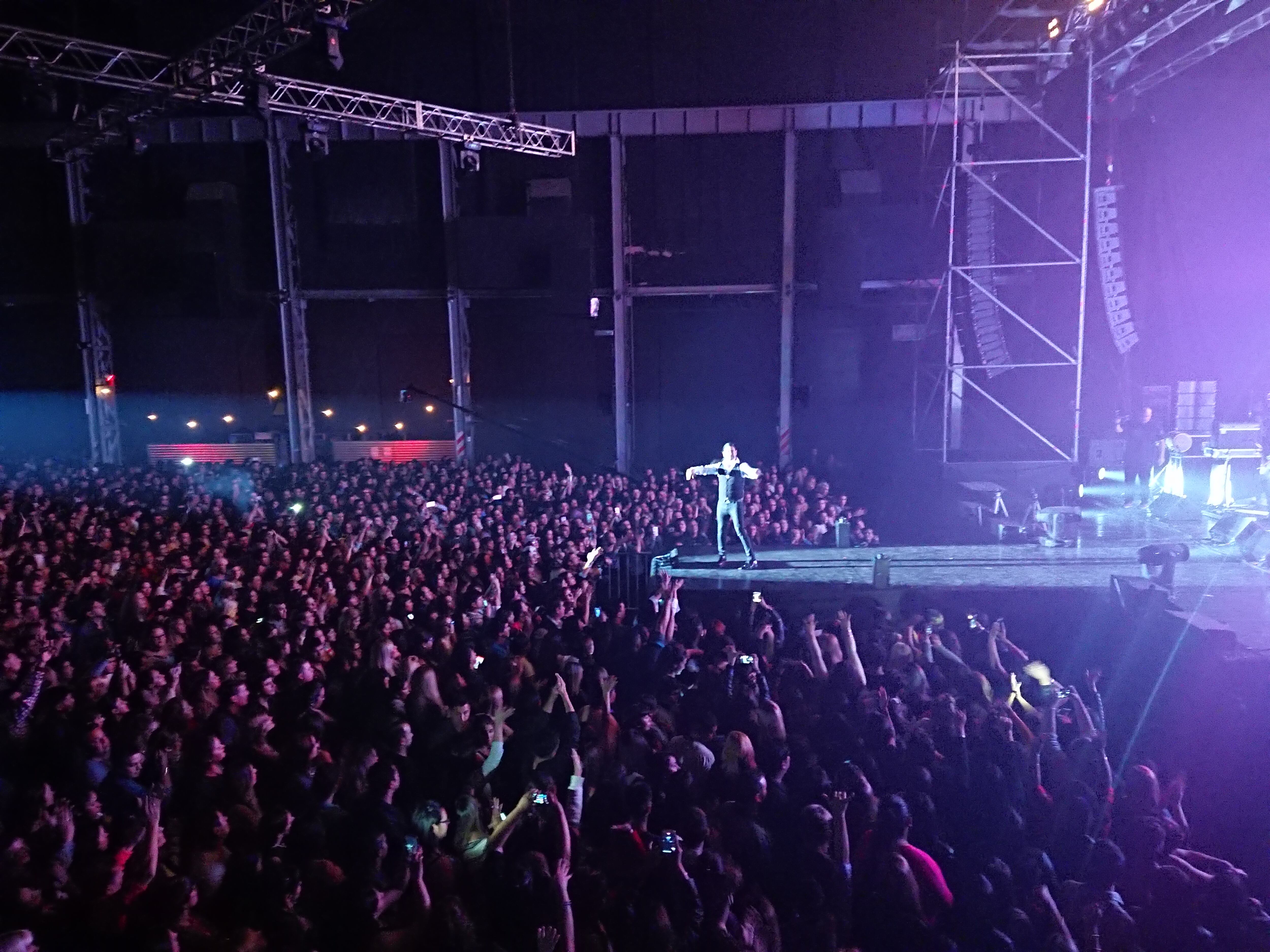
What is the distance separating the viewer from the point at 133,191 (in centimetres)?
1705

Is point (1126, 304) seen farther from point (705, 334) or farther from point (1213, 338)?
point (705, 334)

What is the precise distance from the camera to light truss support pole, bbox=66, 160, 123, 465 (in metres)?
16.8

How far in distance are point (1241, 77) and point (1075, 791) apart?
1219cm

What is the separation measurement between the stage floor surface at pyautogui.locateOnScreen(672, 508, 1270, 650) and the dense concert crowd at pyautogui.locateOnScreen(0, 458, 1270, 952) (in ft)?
4.19

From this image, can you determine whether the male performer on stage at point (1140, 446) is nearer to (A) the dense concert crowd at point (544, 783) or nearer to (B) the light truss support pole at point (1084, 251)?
(B) the light truss support pole at point (1084, 251)

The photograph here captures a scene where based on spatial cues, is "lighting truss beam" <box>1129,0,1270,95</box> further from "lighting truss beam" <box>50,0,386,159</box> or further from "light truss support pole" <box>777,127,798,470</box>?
"lighting truss beam" <box>50,0,386,159</box>

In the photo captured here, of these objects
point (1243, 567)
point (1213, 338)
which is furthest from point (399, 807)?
point (1213, 338)

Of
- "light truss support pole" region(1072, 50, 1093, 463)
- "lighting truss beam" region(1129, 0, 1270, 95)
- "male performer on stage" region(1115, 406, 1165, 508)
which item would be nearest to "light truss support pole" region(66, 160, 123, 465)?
"light truss support pole" region(1072, 50, 1093, 463)

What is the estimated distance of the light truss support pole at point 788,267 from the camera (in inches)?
632

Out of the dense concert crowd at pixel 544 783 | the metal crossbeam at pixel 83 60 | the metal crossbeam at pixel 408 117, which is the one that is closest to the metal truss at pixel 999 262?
the metal crossbeam at pixel 408 117

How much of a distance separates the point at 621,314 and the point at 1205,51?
9678 mm

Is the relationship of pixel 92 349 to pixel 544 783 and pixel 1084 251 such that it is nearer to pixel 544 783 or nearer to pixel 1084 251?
pixel 544 783

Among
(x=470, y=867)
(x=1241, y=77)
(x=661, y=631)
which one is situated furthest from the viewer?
(x=1241, y=77)

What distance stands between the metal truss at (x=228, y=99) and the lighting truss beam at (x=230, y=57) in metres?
0.02
